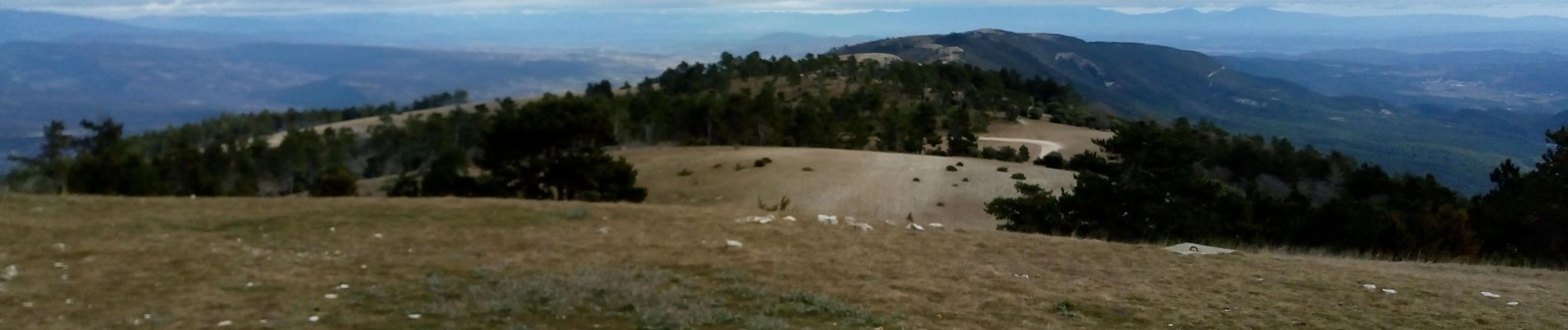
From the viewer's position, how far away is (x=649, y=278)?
11.3 metres

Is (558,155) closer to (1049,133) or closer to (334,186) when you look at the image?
(334,186)

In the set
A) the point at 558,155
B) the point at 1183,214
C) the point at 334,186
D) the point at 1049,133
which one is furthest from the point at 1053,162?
the point at 334,186

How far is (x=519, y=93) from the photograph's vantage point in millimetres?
109750

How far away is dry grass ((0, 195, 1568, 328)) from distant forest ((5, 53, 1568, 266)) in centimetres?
899

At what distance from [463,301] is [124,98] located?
151965 mm

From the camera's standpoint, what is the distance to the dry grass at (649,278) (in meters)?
9.13

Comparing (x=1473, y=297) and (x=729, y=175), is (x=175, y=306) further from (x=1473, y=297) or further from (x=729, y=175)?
(x=729, y=175)

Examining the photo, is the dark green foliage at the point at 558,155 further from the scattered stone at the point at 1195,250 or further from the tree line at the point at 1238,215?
the scattered stone at the point at 1195,250

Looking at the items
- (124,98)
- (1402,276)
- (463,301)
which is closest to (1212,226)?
(1402,276)

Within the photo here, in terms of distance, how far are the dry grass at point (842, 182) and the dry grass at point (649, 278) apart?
951 inches

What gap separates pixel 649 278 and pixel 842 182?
39.8 metres

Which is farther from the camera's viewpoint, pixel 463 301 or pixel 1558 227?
pixel 1558 227

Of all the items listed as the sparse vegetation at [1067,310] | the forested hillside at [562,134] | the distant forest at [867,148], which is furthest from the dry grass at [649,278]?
the forested hillside at [562,134]

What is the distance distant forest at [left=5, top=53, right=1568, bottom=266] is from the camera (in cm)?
2972
